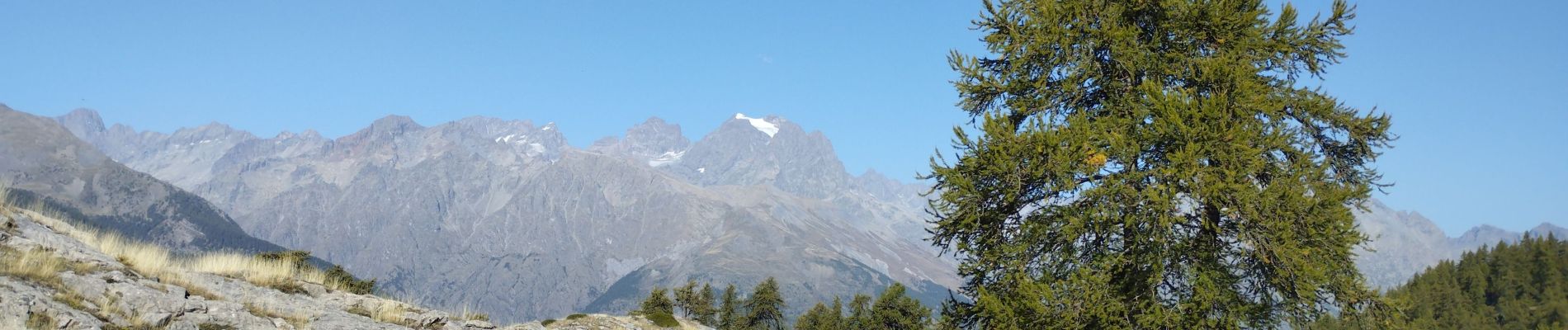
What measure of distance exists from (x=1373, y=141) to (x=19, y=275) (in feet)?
62.4

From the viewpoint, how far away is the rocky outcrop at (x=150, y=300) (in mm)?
9617

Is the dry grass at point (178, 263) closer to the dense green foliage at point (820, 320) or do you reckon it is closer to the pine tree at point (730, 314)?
the dense green foliage at point (820, 320)

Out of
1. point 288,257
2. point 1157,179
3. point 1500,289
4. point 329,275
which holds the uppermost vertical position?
point 1500,289

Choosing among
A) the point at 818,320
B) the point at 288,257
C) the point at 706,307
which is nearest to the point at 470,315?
the point at 288,257

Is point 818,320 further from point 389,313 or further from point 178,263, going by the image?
point 178,263

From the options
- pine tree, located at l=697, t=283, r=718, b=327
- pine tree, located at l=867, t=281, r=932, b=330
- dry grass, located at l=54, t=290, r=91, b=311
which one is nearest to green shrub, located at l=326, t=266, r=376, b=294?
dry grass, located at l=54, t=290, r=91, b=311

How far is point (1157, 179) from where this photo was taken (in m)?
12.4

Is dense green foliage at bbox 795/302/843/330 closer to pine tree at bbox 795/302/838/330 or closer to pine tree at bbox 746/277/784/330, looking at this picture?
pine tree at bbox 795/302/838/330

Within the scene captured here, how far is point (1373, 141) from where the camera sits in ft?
45.1

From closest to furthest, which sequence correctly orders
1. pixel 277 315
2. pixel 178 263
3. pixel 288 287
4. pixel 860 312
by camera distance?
pixel 277 315
pixel 178 263
pixel 288 287
pixel 860 312

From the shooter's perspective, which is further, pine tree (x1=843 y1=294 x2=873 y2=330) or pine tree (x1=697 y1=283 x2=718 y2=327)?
pine tree (x1=697 y1=283 x2=718 y2=327)

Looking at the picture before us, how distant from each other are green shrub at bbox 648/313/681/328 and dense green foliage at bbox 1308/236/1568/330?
121 meters

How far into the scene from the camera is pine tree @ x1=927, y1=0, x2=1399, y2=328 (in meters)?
12.0

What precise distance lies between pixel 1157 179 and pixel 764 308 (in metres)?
89.8
